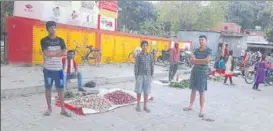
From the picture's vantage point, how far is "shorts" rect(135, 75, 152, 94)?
764 cm

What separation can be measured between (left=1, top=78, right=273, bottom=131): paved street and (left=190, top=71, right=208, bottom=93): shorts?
1.96ft

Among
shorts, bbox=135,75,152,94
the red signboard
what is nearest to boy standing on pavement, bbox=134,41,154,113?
shorts, bbox=135,75,152,94

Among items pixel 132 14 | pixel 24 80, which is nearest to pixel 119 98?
pixel 24 80

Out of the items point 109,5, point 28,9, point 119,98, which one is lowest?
point 119,98

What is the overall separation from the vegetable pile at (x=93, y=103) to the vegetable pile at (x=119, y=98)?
33 cm

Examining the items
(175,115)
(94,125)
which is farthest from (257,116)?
(94,125)

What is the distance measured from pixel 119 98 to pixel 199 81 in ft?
6.26

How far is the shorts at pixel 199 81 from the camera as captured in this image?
780 centimetres

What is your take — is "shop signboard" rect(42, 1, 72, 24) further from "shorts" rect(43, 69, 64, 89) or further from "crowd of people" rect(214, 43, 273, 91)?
"shorts" rect(43, 69, 64, 89)

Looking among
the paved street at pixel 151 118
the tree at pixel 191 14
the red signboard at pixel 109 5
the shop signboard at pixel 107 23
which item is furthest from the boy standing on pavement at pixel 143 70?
the tree at pixel 191 14

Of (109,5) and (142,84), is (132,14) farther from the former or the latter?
(142,84)

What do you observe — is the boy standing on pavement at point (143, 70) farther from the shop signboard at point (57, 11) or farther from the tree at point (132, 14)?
the tree at point (132, 14)

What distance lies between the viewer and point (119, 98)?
8328 mm

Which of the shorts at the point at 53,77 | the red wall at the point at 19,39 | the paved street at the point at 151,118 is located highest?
the red wall at the point at 19,39
